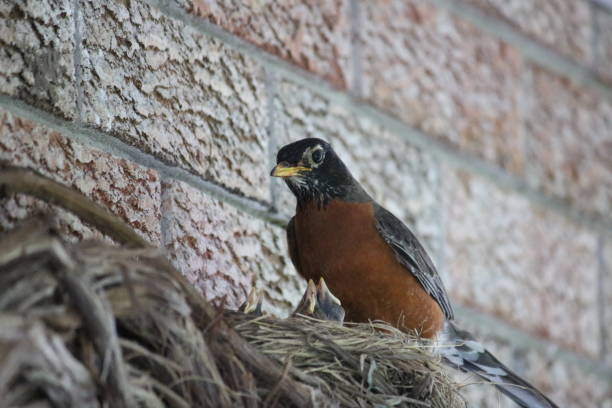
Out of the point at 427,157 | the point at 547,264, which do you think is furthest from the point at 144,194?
the point at 547,264

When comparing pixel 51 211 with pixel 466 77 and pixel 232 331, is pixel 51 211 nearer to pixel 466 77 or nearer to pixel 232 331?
pixel 232 331

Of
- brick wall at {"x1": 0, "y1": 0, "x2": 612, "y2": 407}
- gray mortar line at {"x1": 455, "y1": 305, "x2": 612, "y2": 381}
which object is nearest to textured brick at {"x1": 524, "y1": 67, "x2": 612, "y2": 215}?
brick wall at {"x1": 0, "y1": 0, "x2": 612, "y2": 407}

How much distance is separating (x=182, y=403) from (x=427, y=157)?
2719 millimetres

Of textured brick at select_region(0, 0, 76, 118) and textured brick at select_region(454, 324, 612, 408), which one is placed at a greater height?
textured brick at select_region(0, 0, 76, 118)

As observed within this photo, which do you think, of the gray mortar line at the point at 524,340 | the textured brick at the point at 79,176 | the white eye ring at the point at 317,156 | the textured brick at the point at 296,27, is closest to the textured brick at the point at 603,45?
the gray mortar line at the point at 524,340

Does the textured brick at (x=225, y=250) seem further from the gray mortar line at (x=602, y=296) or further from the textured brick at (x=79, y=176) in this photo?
the gray mortar line at (x=602, y=296)

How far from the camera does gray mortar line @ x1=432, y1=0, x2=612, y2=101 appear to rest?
17.7 feet

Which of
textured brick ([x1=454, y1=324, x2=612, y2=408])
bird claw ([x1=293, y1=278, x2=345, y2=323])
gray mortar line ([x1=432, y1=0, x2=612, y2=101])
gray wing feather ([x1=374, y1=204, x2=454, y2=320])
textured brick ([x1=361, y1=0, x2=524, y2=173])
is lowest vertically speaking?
textured brick ([x1=454, y1=324, x2=612, y2=408])

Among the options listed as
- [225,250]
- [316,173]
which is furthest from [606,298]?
[225,250]

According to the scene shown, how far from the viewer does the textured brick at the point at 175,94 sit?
3.40 meters

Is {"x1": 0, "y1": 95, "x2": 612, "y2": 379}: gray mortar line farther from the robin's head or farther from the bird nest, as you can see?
the bird nest

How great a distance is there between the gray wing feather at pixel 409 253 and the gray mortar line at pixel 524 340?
80 centimetres

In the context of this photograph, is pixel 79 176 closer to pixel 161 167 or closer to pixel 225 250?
pixel 161 167

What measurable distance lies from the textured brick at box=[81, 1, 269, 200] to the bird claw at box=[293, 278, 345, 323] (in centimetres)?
59
